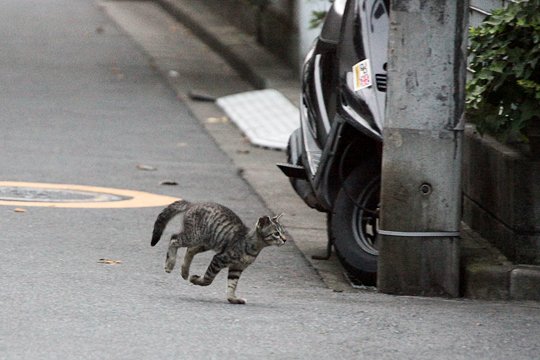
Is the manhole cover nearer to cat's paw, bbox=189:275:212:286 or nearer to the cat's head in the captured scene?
cat's paw, bbox=189:275:212:286

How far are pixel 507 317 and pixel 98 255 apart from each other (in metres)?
2.60

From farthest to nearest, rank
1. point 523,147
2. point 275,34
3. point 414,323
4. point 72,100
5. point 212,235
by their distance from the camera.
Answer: point 275,34 → point 72,100 → point 523,147 → point 212,235 → point 414,323

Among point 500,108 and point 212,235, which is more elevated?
point 500,108

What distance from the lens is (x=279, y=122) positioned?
1534cm

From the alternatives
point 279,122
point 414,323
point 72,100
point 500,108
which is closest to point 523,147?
point 500,108

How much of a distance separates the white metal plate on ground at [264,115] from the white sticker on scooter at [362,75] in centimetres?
556

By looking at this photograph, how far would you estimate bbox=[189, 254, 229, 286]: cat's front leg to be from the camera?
768 centimetres

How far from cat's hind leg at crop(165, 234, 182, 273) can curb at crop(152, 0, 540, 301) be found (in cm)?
156

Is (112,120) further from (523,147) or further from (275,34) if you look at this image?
(523,147)

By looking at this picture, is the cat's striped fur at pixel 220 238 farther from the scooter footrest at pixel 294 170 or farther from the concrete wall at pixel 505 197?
the concrete wall at pixel 505 197

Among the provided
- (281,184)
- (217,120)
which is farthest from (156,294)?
(217,120)

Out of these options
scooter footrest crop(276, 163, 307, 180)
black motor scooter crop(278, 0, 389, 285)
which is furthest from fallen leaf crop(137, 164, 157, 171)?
black motor scooter crop(278, 0, 389, 285)

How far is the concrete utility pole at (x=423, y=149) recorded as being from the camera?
777 centimetres

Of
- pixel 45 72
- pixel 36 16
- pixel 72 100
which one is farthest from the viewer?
pixel 36 16
